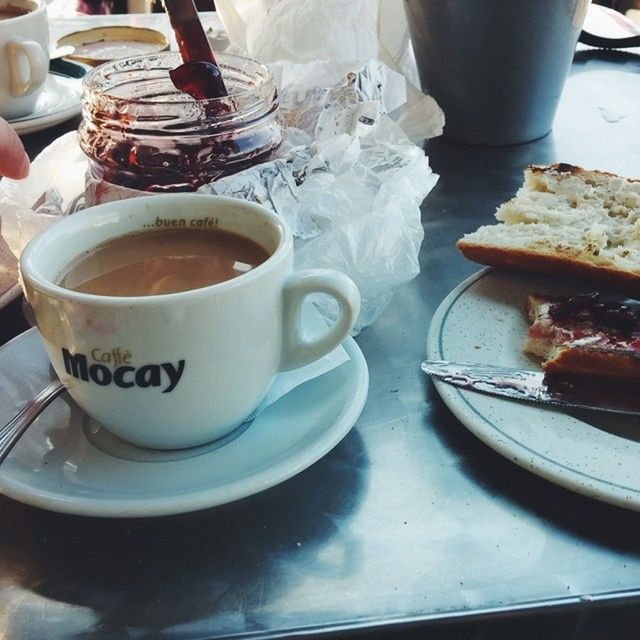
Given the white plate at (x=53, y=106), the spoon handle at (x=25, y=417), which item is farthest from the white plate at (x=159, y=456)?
the white plate at (x=53, y=106)

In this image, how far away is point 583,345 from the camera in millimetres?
526

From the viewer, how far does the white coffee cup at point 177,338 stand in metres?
0.42

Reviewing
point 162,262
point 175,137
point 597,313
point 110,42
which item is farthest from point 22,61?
point 597,313

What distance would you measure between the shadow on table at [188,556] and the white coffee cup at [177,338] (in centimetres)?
5

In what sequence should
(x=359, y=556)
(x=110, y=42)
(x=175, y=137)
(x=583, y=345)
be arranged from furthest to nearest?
1. (x=110, y=42)
2. (x=175, y=137)
3. (x=583, y=345)
4. (x=359, y=556)

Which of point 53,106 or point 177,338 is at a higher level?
point 177,338

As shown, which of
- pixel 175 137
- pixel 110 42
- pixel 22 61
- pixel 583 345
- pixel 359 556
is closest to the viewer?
pixel 359 556

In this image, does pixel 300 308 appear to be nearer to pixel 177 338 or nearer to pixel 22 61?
pixel 177 338

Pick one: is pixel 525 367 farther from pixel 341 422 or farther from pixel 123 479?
pixel 123 479

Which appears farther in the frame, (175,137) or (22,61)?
(22,61)

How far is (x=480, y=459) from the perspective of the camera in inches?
19.1

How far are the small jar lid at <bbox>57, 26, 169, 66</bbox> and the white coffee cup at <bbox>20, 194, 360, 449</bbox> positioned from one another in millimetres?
735

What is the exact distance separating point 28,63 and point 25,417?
63 centimetres

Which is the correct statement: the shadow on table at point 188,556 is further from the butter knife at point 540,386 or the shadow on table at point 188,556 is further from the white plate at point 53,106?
the white plate at point 53,106
